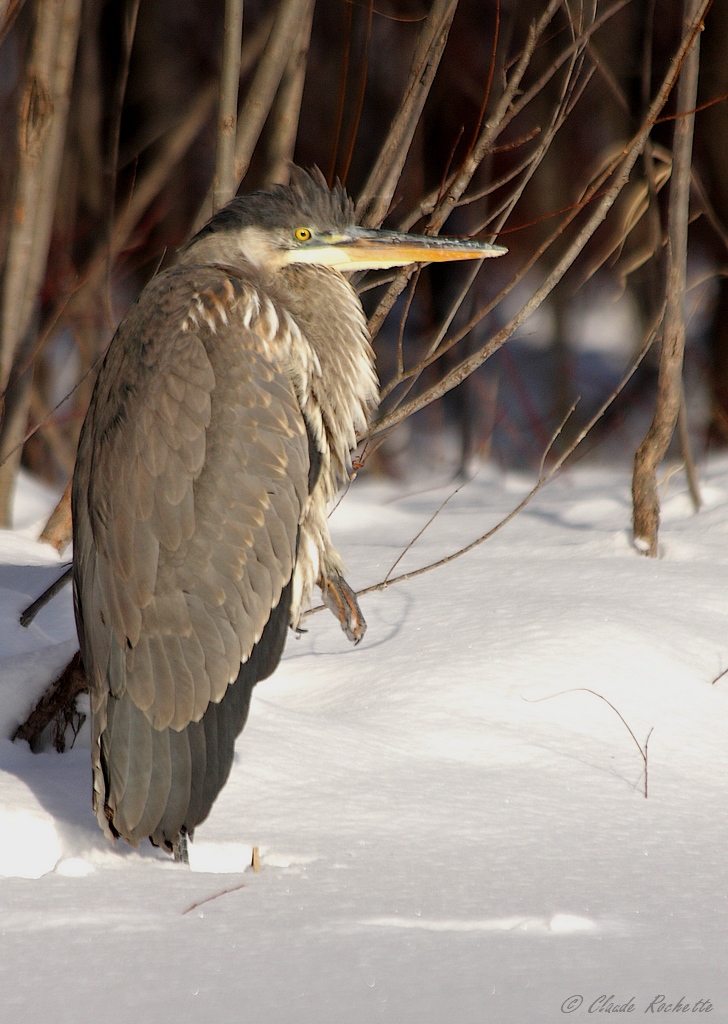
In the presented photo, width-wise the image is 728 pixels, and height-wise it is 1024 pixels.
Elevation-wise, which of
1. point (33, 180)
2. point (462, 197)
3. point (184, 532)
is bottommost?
point (184, 532)

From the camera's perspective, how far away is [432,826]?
2.12 metres

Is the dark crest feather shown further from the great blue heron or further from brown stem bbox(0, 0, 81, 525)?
brown stem bbox(0, 0, 81, 525)

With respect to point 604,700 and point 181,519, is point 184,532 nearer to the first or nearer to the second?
point 181,519

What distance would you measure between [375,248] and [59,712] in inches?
51.2

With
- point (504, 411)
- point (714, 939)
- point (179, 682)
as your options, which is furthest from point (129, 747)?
point (504, 411)

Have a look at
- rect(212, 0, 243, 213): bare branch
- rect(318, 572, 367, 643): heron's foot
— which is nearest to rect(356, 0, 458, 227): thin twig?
rect(212, 0, 243, 213): bare branch

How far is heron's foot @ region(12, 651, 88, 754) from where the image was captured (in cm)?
240

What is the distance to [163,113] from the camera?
6711mm

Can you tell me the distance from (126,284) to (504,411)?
242 cm

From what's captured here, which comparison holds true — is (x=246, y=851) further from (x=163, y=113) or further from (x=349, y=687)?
(x=163, y=113)

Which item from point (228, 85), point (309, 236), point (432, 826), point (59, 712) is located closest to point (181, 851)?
point (432, 826)

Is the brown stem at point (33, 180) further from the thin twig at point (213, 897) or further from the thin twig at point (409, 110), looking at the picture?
the thin twig at point (213, 897)

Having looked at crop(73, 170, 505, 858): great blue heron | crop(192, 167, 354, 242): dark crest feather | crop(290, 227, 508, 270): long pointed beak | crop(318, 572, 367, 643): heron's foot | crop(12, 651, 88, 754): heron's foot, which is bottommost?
crop(12, 651, 88, 754): heron's foot

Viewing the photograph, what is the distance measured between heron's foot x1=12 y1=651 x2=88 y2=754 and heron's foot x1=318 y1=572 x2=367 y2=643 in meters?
0.60
